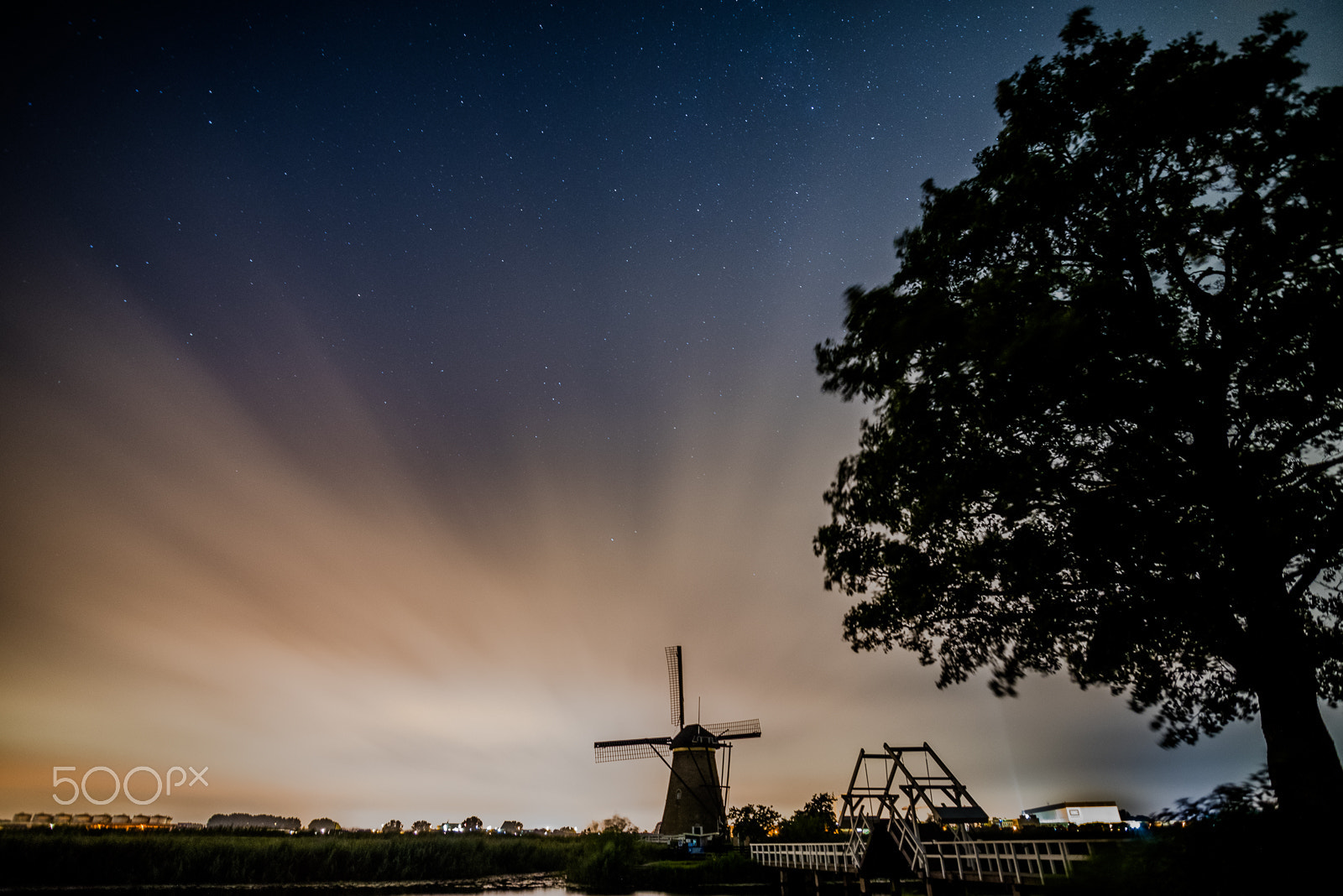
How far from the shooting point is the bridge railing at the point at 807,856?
24.4m

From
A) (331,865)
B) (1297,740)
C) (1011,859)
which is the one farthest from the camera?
(331,865)

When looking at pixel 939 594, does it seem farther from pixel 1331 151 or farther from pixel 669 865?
pixel 669 865

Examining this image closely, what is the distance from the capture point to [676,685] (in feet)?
207

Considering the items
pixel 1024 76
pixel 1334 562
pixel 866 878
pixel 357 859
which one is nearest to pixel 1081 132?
pixel 1024 76

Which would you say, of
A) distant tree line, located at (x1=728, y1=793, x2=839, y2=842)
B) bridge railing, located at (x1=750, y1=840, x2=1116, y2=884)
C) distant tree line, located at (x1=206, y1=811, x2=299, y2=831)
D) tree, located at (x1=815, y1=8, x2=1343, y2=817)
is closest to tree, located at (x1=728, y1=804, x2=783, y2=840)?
distant tree line, located at (x1=728, y1=793, x2=839, y2=842)

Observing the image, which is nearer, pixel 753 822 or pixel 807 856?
pixel 807 856

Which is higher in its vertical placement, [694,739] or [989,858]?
[694,739]

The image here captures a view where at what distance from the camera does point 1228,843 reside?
7.63 metres

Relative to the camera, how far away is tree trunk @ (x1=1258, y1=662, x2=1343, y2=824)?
29.9 feet

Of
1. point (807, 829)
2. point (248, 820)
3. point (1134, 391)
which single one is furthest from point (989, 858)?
point (248, 820)

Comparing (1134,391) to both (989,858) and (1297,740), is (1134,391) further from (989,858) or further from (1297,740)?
(989,858)

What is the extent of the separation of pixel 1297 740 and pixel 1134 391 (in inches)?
235

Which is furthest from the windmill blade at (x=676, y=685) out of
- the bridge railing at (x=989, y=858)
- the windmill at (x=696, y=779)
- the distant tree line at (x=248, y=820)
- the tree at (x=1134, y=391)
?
the distant tree line at (x=248, y=820)

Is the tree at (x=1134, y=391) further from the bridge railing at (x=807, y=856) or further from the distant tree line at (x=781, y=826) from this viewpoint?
the distant tree line at (x=781, y=826)
